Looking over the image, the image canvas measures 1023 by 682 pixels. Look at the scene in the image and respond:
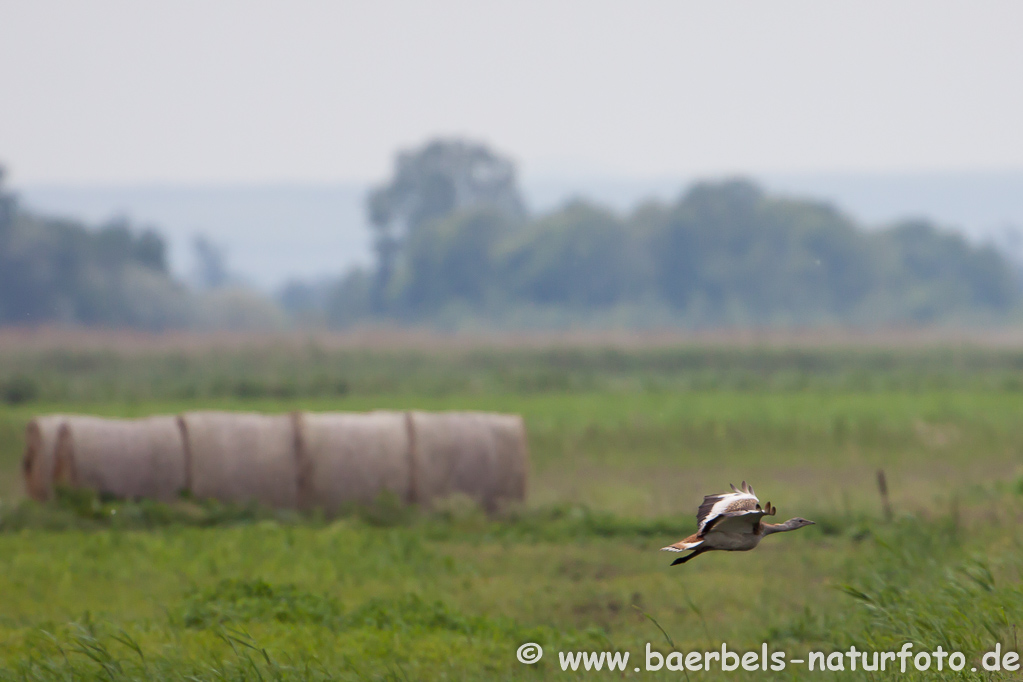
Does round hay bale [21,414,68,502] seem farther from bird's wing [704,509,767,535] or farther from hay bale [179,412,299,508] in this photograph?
bird's wing [704,509,767,535]

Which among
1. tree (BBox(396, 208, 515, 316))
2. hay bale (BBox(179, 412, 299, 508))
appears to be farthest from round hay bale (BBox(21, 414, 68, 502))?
tree (BBox(396, 208, 515, 316))

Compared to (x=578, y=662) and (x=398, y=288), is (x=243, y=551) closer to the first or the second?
(x=578, y=662)

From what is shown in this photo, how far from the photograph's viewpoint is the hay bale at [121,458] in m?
16.0

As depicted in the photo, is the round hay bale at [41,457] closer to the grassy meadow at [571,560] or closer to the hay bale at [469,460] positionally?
the grassy meadow at [571,560]

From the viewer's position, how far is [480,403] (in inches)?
1070

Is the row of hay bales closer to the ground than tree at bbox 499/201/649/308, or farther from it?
closer to the ground

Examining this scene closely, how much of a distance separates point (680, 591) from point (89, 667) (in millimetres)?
6078

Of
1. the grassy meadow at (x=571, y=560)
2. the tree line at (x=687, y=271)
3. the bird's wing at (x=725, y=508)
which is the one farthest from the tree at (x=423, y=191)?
the bird's wing at (x=725, y=508)

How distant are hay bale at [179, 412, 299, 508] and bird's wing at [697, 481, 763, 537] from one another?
1184 cm

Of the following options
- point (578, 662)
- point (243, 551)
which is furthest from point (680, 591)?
point (243, 551)

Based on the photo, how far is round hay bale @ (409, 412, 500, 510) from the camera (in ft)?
55.8

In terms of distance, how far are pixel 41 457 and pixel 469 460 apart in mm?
5786

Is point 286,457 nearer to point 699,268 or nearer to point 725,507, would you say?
point 725,507

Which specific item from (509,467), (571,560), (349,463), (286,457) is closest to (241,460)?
(286,457)
